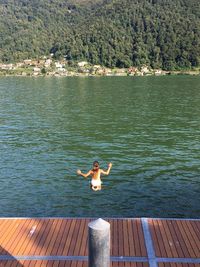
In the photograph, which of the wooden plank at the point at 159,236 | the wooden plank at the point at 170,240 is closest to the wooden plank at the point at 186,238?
the wooden plank at the point at 170,240

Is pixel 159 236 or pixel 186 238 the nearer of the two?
pixel 186 238

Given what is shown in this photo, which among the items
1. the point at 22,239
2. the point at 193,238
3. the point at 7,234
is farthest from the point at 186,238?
the point at 7,234

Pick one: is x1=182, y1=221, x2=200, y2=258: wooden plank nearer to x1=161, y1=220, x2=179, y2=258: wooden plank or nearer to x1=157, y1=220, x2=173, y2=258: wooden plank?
x1=161, y1=220, x2=179, y2=258: wooden plank

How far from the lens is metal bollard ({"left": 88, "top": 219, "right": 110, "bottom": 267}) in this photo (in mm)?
9031

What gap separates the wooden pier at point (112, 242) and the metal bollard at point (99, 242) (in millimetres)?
5069

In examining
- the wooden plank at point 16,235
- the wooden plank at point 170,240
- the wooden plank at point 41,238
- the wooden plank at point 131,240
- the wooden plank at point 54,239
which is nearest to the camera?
the wooden plank at point 170,240

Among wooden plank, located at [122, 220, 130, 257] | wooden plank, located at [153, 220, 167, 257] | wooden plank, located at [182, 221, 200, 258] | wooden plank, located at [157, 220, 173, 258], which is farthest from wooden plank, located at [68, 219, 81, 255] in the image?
wooden plank, located at [182, 221, 200, 258]

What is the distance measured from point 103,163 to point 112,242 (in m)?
17.9

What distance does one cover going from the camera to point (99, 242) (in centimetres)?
914

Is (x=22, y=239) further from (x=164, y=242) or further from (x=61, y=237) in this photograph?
(x=164, y=242)

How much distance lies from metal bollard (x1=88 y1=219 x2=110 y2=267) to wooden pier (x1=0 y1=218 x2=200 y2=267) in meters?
5.07

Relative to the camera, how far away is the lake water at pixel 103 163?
24172mm

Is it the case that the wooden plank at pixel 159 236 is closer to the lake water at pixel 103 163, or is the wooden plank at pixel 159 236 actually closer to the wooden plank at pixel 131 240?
the wooden plank at pixel 131 240

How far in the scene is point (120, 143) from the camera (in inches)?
1633
